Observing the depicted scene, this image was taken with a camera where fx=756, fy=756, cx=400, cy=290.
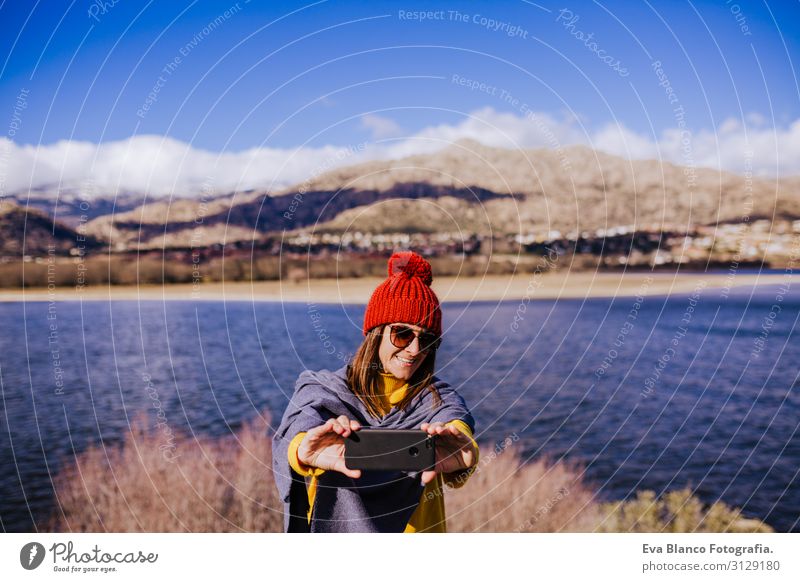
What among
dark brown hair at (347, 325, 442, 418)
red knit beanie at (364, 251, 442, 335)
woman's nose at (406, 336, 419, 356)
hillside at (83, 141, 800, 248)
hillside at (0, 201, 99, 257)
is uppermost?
hillside at (83, 141, 800, 248)

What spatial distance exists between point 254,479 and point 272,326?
7.20m

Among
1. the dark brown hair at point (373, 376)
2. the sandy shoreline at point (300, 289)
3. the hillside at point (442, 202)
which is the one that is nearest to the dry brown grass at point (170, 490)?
the sandy shoreline at point (300, 289)

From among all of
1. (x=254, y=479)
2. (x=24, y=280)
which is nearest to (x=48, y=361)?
(x=24, y=280)

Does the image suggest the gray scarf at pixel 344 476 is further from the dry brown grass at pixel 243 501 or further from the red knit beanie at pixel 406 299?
the dry brown grass at pixel 243 501

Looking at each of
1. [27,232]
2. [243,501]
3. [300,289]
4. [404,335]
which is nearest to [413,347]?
[404,335]

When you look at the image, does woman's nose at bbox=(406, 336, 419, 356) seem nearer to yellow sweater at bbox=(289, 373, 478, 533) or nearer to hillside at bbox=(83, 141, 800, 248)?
yellow sweater at bbox=(289, 373, 478, 533)

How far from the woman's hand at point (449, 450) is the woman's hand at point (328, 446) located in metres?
0.20

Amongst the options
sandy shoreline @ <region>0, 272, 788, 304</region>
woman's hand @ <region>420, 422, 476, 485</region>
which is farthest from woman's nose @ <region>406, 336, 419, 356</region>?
sandy shoreline @ <region>0, 272, 788, 304</region>

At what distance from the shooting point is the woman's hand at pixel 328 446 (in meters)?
1.91

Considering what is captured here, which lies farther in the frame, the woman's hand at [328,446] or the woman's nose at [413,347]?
the woman's nose at [413,347]

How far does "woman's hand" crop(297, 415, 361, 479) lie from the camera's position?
1906mm

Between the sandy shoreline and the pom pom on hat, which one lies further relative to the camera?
the sandy shoreline

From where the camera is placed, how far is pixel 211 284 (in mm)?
8055
